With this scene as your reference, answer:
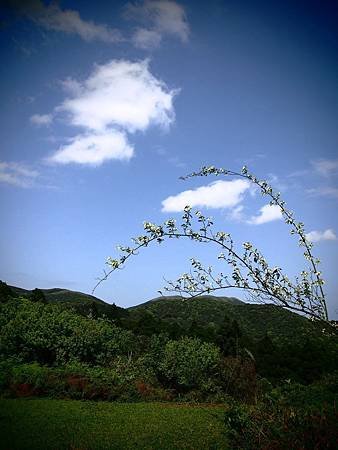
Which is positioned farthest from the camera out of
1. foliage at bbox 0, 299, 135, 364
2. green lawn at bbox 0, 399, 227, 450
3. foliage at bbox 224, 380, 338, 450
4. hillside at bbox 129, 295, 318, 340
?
hillside at bbox 129, 295, 318, 340

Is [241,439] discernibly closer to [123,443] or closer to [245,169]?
[245,169]

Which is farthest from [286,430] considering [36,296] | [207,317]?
[207,317]

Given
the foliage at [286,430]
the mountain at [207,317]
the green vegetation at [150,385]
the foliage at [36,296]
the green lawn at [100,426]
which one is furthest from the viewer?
the mountain at [207,317]

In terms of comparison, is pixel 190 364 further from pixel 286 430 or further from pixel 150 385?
pixel 286 430

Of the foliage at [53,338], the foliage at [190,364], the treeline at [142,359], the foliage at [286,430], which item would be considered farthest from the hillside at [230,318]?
the foliage at [286,430]

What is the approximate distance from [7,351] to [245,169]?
17.7 metres

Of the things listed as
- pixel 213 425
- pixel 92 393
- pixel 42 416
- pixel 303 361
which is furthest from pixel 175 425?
pixel 303 361

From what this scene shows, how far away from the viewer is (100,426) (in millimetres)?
9797

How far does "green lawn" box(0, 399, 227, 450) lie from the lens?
809cm

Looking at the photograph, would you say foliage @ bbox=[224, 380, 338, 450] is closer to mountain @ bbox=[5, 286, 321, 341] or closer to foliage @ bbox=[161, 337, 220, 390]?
foliage @ bbox=[161, 337, 220, 390]

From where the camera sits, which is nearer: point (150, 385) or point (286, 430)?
point (286, 430)

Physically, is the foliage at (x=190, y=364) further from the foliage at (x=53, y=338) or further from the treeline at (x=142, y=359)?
the foliage at (x=53, y=338)

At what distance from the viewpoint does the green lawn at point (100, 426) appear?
8.09 m

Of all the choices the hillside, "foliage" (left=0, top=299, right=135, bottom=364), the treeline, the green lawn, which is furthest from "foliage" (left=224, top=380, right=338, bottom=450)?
the hillside
